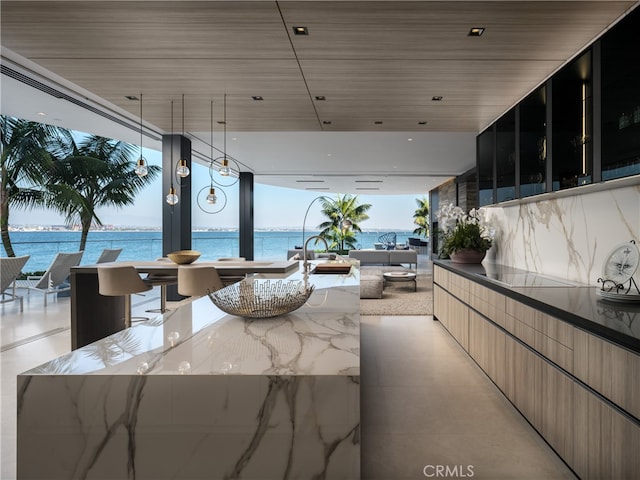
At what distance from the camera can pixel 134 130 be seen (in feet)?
20.7

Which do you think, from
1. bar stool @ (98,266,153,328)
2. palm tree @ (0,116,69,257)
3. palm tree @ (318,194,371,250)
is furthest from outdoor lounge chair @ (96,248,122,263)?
palm tree @ (318,194,371,250)

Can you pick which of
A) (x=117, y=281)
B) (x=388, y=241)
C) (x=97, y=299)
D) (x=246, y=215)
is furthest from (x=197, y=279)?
(x=388, y=241)

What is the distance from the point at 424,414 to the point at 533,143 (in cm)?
226

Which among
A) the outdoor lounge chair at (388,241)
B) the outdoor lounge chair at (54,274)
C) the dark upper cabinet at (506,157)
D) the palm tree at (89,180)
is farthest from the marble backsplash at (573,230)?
the outdoor lounge chair at (388,241)

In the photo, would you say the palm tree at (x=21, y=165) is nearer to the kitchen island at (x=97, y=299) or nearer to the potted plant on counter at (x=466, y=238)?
the kitchen island at (x=97, y=299)

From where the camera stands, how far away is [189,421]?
1129 millimetres

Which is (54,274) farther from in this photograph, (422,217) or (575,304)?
(422,217)

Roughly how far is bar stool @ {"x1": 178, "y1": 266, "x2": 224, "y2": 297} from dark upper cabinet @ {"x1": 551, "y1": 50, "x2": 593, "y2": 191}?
9.91 ft

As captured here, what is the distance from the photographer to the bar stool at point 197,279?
13.1 ft

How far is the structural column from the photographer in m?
11.6

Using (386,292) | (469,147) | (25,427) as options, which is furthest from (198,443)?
(469,147)

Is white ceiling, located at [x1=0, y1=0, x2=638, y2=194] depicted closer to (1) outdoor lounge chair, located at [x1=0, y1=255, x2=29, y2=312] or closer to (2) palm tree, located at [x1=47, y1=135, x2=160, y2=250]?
(1) outdoor lounge chair, located at [x1=0, y1=255, x2=29, y2=312]

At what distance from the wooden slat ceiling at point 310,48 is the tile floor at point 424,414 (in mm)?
2441

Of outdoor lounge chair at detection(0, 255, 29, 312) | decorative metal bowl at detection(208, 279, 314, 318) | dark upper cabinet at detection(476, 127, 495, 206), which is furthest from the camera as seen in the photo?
outdoor lounge chair at detection(0, 255, 29, 312)
